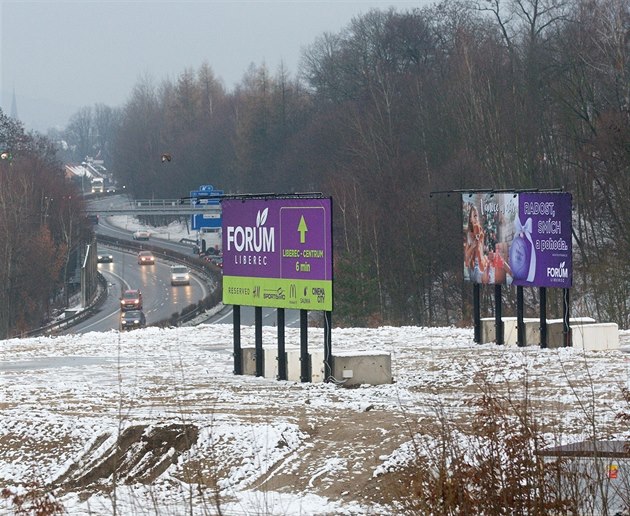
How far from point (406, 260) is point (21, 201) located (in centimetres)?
3886

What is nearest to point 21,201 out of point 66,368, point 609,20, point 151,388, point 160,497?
point 609,20

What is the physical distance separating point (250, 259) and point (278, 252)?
1094 mm

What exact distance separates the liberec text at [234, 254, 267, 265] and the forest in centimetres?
1878

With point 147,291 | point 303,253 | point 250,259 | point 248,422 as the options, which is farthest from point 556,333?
point 147,291

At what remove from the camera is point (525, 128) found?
71.4 metres

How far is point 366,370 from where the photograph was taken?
27.4 metres

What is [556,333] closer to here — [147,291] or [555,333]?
[555,333]

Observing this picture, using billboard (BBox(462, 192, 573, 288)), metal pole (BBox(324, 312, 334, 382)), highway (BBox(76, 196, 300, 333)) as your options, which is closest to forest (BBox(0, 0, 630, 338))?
highway (BBox(76, 196, 300, 333))

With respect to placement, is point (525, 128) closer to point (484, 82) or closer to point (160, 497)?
point (484, 82)

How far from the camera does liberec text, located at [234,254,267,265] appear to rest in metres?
28.6

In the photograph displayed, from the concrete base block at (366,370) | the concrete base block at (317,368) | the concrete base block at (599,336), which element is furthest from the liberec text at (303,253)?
the concrete base block at (599,336)

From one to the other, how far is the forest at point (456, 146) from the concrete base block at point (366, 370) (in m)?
20.2

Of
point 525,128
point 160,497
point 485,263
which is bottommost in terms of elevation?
point 160,497

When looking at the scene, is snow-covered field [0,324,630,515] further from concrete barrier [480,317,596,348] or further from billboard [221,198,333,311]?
billboard [221,198,333,311]
